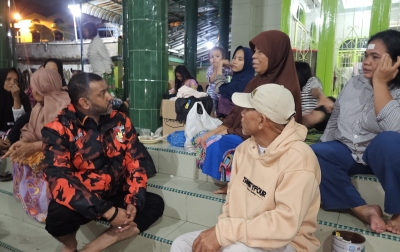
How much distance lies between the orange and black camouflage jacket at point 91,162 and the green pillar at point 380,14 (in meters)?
3.54

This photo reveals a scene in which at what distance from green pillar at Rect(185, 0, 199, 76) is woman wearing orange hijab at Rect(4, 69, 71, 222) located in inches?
212

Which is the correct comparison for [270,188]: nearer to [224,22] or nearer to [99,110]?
[99,110]

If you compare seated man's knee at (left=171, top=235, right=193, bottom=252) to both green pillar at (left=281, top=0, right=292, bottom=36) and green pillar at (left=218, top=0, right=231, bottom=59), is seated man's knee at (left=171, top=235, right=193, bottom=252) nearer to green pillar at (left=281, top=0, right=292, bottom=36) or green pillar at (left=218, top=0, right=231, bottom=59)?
green pillar at (left=281, top=0, right=292, bottom=36)

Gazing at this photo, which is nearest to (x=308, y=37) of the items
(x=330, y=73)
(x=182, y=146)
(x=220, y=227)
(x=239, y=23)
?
(x=330, y=73)

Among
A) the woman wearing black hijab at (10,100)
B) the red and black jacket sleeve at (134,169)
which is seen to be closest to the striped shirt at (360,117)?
the red and black jacket sleeve at (134,169)

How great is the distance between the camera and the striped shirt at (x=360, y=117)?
1724 mm

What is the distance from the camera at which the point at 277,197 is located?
4.06ft

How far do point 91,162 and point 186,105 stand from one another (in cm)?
180

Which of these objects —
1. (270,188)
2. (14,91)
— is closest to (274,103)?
(270,188)

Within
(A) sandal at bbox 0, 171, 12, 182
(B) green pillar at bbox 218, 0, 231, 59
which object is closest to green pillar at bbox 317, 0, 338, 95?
(B) green pillar at bbox 218, 0, 231, 59

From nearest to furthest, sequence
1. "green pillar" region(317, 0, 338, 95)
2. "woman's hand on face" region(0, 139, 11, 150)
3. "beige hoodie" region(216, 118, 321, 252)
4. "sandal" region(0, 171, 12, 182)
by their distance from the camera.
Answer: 1. "beige hoodie" region(216, 118, 321, 252)
2. "woman's hand on face" region(0, 139, 11, 150)
3. "sandal" region(0, 171, 12, 182)
4. "green pillar" region(317, 0, 338, 95)

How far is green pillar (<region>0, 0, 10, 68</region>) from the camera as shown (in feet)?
18.3

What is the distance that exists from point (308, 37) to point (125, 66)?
4.21 m

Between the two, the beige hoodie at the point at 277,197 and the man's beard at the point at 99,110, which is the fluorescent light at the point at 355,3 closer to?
the beige hoodie at the point at 277,197
